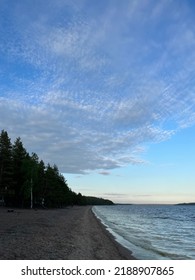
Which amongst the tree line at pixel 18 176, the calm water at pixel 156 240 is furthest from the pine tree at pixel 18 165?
the calm water at pixel 156 240

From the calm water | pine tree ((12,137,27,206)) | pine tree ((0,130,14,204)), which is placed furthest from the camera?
pine tree ((12,137,27,206))

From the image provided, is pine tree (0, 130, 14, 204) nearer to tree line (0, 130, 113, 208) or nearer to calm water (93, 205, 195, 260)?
tree line (0, 130, 113, 208)

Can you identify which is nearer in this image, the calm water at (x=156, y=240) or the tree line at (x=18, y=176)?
the calm water at (x=156, y=240)

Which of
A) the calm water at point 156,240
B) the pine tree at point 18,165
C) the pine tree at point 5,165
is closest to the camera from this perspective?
the calm water at point 156,240

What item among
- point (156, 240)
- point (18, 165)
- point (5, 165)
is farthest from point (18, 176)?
point (156, 240)

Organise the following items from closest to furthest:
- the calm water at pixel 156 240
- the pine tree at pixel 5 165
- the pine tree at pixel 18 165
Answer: the calm water at pixel 156 240
the pine tree at pixel 5 165
the pine tree at pixel 18 165

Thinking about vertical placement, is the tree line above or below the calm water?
above

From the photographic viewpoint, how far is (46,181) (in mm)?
99312

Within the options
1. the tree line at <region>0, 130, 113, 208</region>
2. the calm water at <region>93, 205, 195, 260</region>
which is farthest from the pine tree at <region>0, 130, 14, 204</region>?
the calm water at <region>93, 205, 195, 260</region>

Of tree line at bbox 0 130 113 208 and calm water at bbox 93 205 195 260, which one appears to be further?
tree line at bbox 0 130 113 208

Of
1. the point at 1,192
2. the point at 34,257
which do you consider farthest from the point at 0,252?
the point at 1,192

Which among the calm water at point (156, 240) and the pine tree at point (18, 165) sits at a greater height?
the pine tree at point (18, 165)

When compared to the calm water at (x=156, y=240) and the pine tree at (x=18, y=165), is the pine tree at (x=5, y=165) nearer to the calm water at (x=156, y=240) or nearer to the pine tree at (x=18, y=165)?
the pine tree at (x=18, y=165)

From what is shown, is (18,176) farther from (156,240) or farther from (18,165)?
(156,240)
